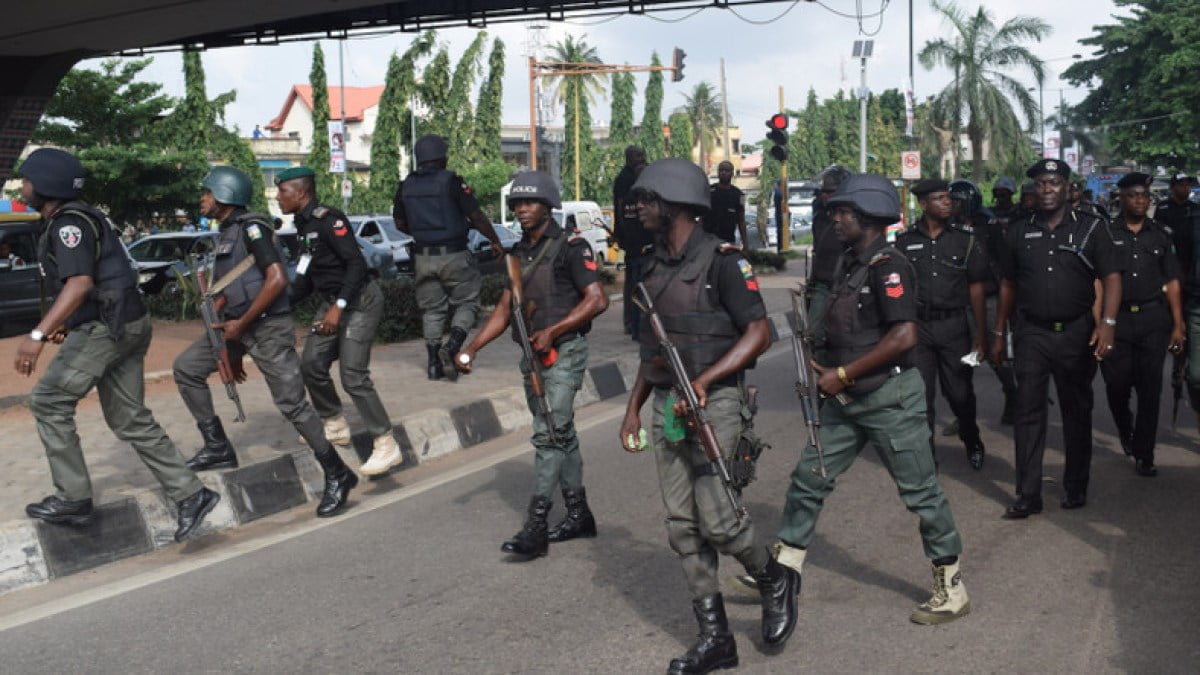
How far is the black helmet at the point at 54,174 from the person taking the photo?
5.82 metres

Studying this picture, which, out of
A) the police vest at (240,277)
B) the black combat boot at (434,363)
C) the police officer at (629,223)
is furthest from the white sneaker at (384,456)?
the police officer at (629,223)

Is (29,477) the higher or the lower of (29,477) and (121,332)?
the lower

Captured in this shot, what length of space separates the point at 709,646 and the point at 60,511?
3325 millimetres

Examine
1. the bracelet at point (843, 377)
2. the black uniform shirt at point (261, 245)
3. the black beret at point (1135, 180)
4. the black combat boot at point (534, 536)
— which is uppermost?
the black beret at point (1135, 180)

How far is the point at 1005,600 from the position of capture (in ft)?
16.6

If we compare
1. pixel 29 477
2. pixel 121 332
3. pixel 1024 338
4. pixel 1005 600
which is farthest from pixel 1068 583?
pixel 29 477

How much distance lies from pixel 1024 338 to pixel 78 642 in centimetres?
446

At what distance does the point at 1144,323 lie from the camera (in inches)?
282

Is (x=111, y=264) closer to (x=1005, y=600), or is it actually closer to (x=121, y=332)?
(x=121, y=332)

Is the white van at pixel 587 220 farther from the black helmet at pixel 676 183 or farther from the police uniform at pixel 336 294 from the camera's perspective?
the black helmet at pixel 676 183

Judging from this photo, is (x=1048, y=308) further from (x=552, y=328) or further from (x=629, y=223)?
(x=629, y=223)

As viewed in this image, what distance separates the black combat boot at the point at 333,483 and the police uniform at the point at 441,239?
2.21 meters

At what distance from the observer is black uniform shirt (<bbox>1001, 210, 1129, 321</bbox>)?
6.33 meters

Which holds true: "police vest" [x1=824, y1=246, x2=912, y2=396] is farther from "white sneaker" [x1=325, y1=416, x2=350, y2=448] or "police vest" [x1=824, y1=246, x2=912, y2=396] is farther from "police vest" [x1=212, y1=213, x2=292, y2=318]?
"white sneaker" [x1=325, y1=416, x2=350, y2=448]
